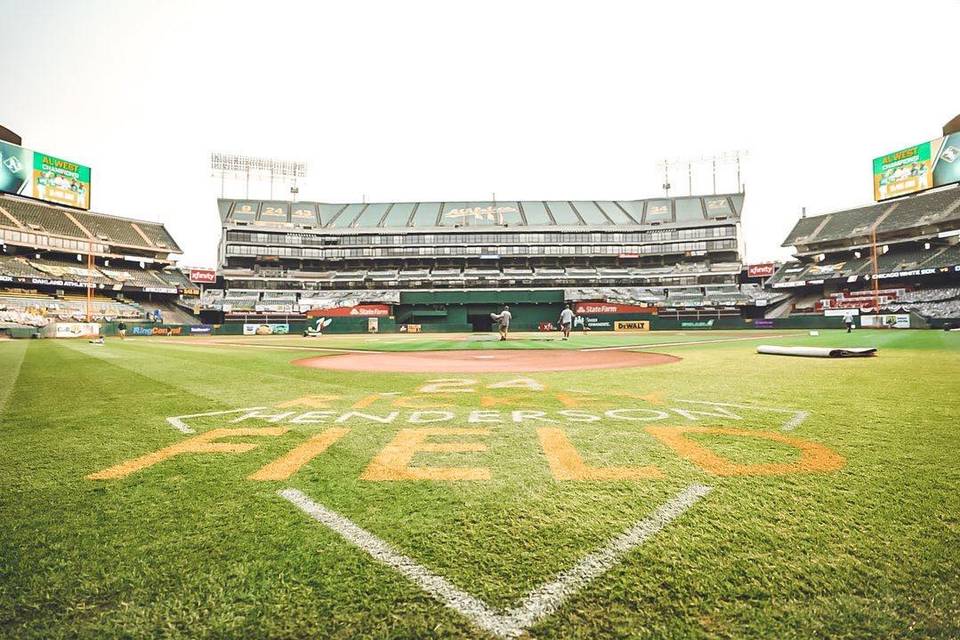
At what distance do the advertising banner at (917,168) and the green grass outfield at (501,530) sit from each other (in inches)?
2235

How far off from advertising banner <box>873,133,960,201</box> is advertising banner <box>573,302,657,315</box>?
26.5 m

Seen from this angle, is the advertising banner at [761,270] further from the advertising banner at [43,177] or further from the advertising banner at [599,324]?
the advertising banner at [43,177]

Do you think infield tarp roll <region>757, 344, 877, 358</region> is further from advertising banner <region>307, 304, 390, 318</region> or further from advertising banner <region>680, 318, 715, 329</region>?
advertising banner <region>307, 304, 390, 318</region>

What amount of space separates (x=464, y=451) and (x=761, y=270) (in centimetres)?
6627

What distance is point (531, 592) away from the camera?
1382 millimetres

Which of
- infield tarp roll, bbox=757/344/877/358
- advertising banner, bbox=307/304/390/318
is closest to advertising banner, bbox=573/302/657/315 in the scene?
advertising banner, bbox=307/304/390/318

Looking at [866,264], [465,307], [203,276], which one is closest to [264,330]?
[465,307]

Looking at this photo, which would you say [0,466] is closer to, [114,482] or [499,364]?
[114,482]

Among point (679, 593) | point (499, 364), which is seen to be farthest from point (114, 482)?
point (499, 364)

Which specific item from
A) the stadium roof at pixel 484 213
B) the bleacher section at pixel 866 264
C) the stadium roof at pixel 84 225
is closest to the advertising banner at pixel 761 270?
the bleacher section at pixel 866 264

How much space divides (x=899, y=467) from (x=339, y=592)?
3043 mm

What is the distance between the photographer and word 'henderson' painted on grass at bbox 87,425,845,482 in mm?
2473

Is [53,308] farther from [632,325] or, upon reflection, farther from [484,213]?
[632,325]

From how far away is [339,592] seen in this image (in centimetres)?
139
